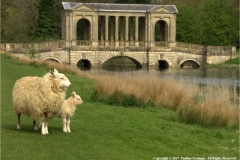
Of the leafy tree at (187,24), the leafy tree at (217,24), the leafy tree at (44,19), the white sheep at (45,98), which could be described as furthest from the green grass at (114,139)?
the leafy tree at (187,24)

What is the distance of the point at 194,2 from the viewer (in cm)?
8850

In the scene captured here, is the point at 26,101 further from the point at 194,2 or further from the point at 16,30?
the point at 194,2

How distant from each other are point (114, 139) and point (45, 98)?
191 cm

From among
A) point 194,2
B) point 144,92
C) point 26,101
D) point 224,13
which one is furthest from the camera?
point 194,2

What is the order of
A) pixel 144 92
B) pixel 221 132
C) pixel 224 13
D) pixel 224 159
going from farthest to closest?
pixel 224 13 < pixel 144 92 < pixel 221 132 < pixel 224 159

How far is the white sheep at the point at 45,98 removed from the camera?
13000 millimetres

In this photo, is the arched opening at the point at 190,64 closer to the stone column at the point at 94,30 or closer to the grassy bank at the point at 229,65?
the grassy bank at the point at 229,65

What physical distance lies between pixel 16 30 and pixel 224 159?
54.4m

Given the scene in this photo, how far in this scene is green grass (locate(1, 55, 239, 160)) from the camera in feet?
37.3

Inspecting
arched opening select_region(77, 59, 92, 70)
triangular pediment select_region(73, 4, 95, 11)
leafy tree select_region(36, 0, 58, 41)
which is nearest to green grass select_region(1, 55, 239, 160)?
triangular pediment select_region(73, 4, 95, 11)

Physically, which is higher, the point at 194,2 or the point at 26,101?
the point at 194,2

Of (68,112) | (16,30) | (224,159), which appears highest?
(16,30)

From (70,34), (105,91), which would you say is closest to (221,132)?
(105,91)

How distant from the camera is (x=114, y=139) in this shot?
13055 mm
